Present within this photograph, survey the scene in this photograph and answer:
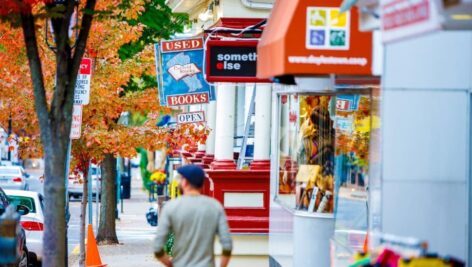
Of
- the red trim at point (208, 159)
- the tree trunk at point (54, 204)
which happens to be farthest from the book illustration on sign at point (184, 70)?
the tree trunk at point (54, 204)

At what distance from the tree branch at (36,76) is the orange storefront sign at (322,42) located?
2734 millimetres

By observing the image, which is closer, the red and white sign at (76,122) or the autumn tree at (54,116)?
the autumn tree at (54,116)

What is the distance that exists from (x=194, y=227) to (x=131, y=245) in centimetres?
1798

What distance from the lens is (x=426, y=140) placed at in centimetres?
949

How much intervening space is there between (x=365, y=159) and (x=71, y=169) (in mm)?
13134

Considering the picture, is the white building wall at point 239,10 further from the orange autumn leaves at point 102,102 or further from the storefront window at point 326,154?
the storefront window at point 326,154

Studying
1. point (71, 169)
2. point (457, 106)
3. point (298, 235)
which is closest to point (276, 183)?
point (298, 235)

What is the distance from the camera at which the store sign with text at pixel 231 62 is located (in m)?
16.0

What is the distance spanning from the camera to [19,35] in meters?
21.0

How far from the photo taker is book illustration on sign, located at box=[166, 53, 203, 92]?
64.3 feet

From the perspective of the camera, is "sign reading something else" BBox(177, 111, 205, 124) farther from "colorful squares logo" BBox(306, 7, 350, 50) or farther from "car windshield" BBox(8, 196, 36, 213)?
"colorful squares logo" BBox(306, 7, 350, 50)

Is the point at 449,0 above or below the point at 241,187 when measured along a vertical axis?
above

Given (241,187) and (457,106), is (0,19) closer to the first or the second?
(457,106)

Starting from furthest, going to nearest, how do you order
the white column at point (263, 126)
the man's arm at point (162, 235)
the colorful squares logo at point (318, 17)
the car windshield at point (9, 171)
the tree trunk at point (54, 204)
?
the car windshield at point (9, 171) < the white column at point (263, 126) < the tree trunk at point (54, 204) < the colorful squares logo at point (318, 17) < the man's arm at point (162, 235)
